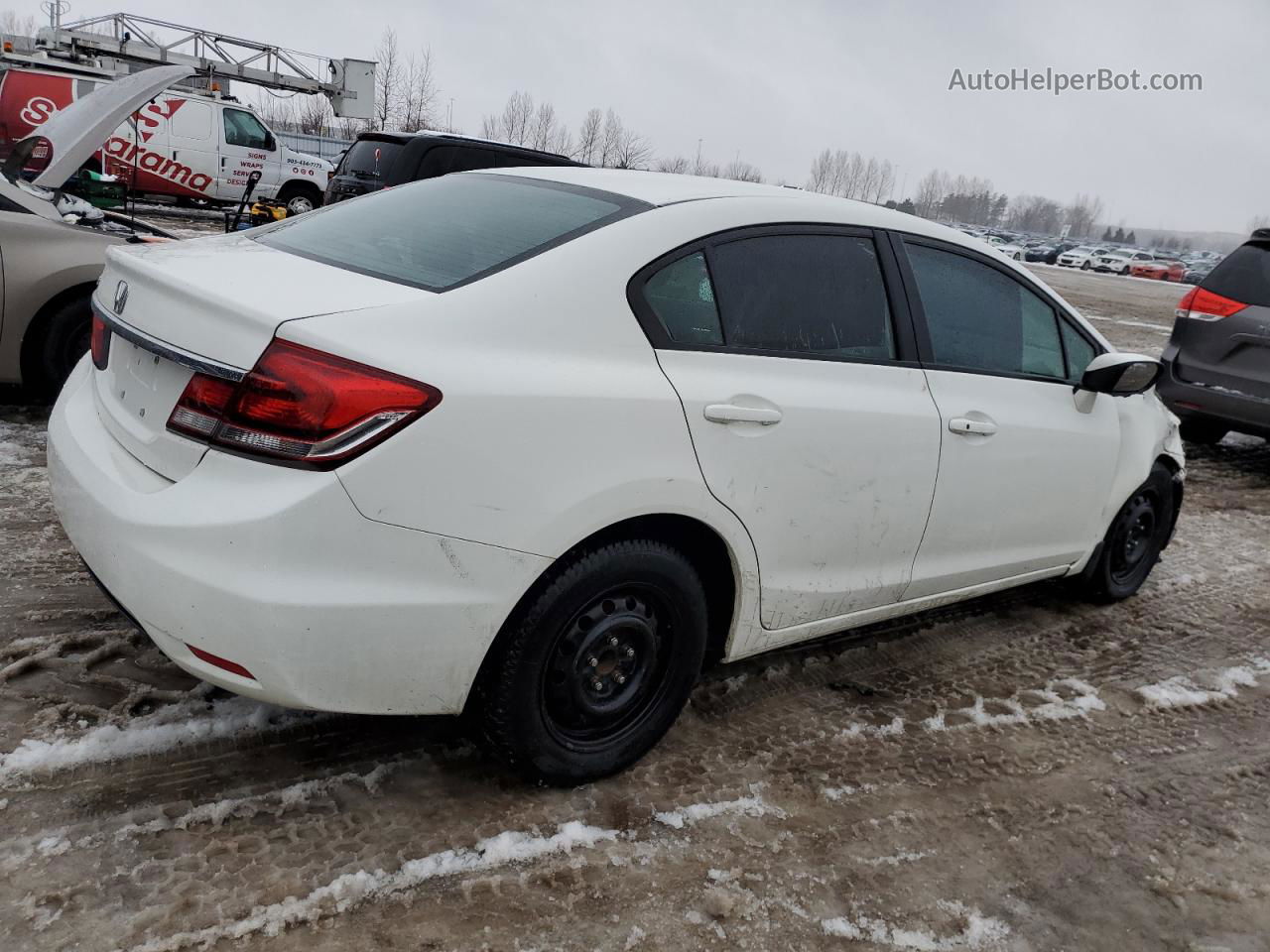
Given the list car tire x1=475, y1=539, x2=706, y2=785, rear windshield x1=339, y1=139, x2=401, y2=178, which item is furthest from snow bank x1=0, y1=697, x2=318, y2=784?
rear windshield x1=339, y1=139, x2=401, y2=178

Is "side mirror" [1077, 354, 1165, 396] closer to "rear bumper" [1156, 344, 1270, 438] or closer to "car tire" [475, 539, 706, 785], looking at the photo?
"car tire" [475, 539, 706, 785]

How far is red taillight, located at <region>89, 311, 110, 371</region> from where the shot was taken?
8.71 feet

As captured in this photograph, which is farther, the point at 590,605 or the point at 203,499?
the point at 590,605

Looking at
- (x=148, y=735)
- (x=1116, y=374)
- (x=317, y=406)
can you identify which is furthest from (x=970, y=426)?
(x=148, y=735)

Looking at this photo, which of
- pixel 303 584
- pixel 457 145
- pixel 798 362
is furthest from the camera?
pixel 457 145

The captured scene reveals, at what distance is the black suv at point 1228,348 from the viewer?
21.6 ft


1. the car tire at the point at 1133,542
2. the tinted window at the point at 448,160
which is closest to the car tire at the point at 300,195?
the tinted window at the point at 448,160

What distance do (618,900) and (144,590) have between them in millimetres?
1267

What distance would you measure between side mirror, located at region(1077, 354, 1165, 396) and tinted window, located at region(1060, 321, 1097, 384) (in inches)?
1.6

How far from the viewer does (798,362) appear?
277 cm

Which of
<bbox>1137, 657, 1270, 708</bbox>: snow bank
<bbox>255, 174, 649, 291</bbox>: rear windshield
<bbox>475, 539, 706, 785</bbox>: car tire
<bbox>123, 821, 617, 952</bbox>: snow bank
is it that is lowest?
<bbox>123, 821, 617, 952</bbox>: snow bank

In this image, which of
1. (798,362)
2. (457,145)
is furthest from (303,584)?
(457,145)

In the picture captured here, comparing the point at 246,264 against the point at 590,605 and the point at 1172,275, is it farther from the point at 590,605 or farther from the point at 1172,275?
the point at 1172,275

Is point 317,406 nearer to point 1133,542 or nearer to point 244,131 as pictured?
point 1133,542
